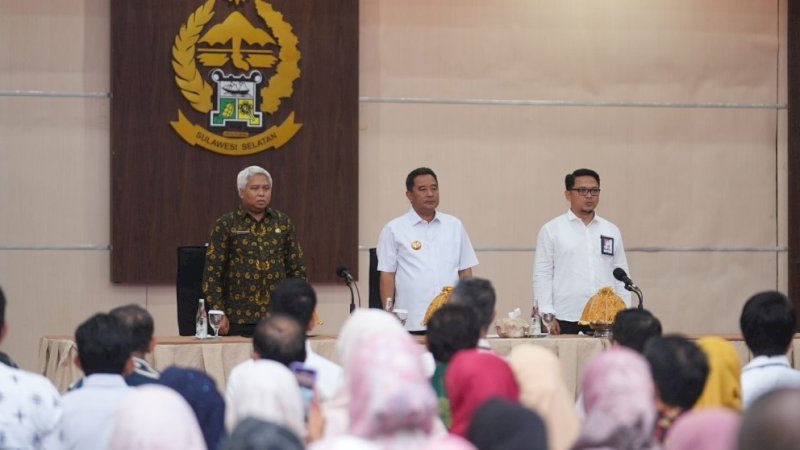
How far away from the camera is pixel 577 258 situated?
23.3 feet

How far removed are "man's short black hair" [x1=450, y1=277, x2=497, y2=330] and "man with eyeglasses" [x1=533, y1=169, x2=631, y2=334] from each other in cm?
281

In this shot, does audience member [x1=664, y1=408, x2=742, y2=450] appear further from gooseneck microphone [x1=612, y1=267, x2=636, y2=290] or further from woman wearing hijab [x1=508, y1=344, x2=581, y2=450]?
gooseneck microphone [x1=612, y1=267, x2=636, y2=290]

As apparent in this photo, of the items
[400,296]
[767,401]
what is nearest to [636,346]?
[767,401]

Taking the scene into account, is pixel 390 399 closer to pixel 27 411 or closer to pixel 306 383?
pixel 306 383

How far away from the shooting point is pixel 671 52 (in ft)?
29.2

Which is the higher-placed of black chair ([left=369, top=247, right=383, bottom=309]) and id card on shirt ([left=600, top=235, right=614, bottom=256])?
id card on shirt ([left=600, top=235, right=614, bottom=256])

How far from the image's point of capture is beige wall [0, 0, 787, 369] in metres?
8.12

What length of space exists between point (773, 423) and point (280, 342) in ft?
6.37

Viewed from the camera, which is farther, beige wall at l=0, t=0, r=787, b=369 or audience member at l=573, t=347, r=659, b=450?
beige wall at l=0, t=0, r=787, b=369

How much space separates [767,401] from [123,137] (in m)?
6.60

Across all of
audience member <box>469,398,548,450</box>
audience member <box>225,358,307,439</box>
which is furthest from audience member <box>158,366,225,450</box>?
audience member <box>469,398,548,450</box>

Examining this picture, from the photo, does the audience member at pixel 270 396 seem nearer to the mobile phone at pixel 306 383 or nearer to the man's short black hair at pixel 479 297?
the mobile phone at pixel 306 383

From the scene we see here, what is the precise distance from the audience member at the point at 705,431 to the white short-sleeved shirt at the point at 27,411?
160 cm

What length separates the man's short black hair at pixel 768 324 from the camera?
410 cm
